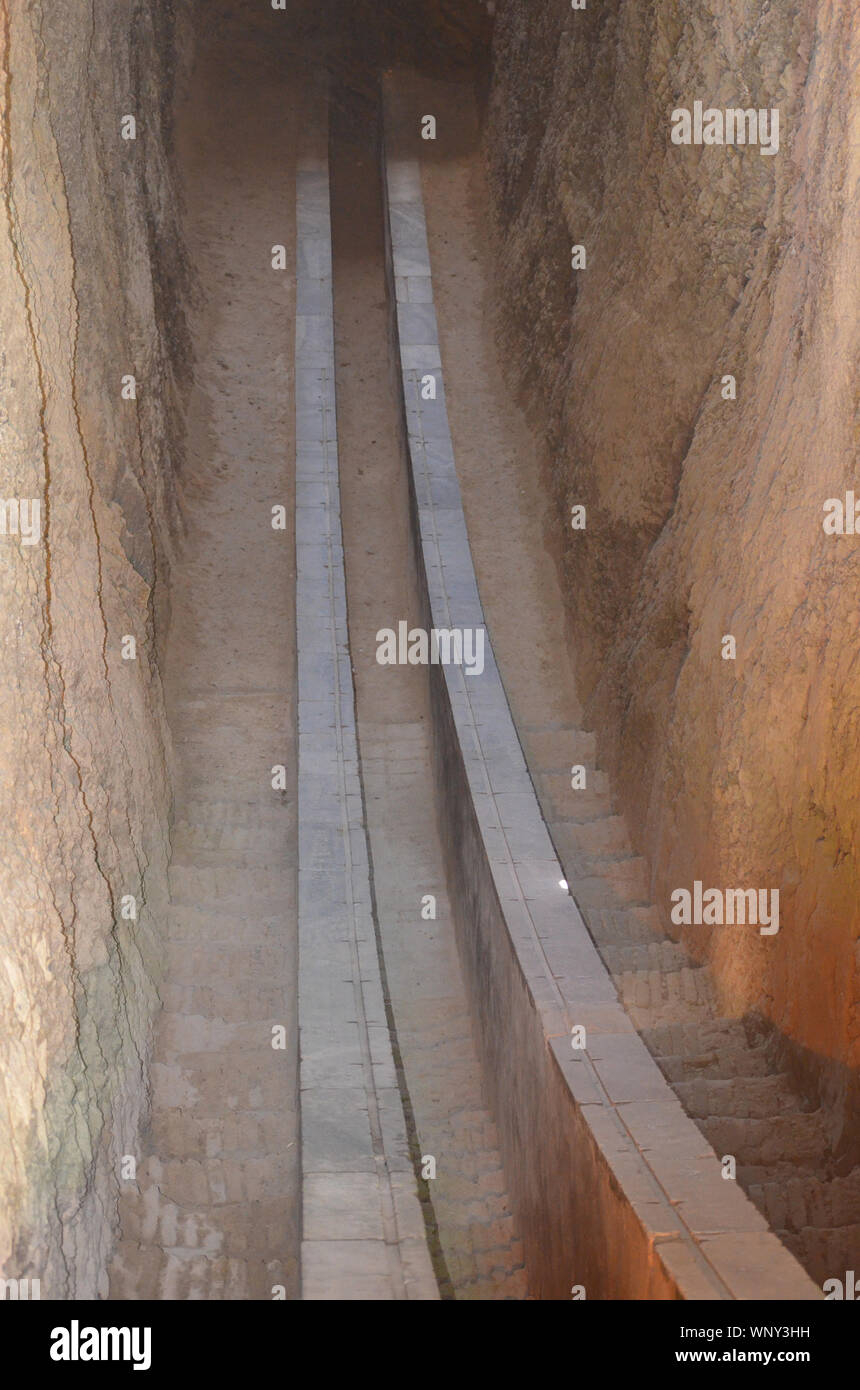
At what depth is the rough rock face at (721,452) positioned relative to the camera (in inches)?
261

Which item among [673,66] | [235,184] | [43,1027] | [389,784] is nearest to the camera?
[43,1027]

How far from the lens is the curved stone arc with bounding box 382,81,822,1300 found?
16.7 feet

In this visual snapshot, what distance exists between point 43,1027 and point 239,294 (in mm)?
9251

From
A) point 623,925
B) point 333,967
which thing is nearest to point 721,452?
point 623,925

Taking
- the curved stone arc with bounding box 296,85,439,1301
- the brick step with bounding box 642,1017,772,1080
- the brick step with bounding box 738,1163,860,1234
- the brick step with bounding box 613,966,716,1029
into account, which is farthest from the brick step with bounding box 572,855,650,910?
the brick step with bounding box 738,1163,860,1234

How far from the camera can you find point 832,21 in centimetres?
717

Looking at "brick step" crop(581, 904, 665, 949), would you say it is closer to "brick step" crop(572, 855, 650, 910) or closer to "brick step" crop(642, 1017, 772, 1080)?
"brick step" crop(572, 855, 650, 910)

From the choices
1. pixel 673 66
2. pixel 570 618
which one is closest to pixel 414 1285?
pixel 570 618

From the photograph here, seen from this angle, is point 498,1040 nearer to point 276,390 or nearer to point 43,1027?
point 43,1027

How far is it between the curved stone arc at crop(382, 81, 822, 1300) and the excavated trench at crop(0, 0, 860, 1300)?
3cm

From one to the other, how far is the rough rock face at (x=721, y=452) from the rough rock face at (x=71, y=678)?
115 inches

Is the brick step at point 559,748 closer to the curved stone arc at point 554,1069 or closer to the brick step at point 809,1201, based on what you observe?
the curved stone arc at point 554,1069

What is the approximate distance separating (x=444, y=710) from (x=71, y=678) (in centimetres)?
326

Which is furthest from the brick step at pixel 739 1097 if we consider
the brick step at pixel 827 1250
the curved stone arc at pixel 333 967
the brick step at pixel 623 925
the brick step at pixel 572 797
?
the brick step at pixel 572 797
